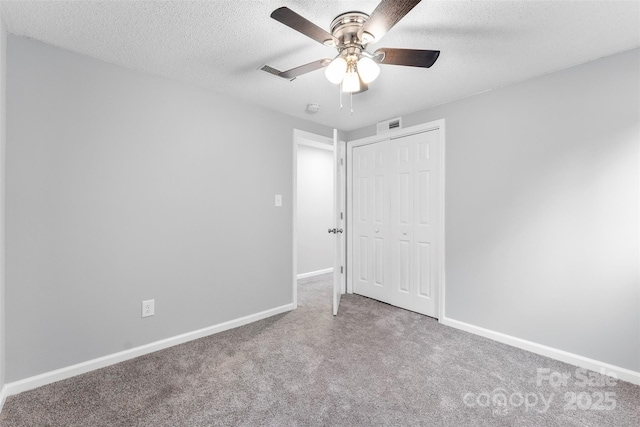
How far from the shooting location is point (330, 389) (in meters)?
1.85

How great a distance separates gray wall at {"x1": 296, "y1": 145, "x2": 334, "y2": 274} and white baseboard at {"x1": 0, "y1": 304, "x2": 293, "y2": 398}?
1.97m

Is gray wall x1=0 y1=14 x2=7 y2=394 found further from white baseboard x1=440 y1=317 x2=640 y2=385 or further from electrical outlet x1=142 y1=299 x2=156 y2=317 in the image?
white baseboard x1=440 y1=317 x2=640 y2=385

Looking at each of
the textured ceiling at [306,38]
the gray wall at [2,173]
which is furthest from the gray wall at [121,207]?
the textured ceiling at [306,38]

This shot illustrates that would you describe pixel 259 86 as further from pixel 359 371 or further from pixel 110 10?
pixel 359 371

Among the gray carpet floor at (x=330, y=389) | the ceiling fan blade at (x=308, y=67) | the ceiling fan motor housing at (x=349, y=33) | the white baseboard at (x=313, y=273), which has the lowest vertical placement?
the gray carpet floor at (x=330, y=389)

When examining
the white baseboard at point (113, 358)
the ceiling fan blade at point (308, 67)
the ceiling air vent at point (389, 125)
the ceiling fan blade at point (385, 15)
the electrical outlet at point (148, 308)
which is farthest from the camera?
the ceiling air vent at point (389, 125)

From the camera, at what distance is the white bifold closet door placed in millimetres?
3100

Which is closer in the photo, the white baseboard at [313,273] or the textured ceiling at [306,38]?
the textured ceiling at [306,38]

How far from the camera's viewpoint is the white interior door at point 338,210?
3.12 meters

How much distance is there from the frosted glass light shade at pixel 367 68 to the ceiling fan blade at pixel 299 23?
175 mm

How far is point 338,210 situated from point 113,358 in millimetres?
2460

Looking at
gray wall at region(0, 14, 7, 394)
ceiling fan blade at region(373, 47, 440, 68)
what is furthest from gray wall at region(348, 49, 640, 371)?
gray wall at region(0, 14, 7, 394)

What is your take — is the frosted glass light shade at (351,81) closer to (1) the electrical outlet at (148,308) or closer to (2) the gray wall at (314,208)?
(1) the electrical outlet at (148,308)

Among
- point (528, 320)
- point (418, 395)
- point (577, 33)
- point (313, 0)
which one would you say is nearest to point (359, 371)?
point (418, 395)
